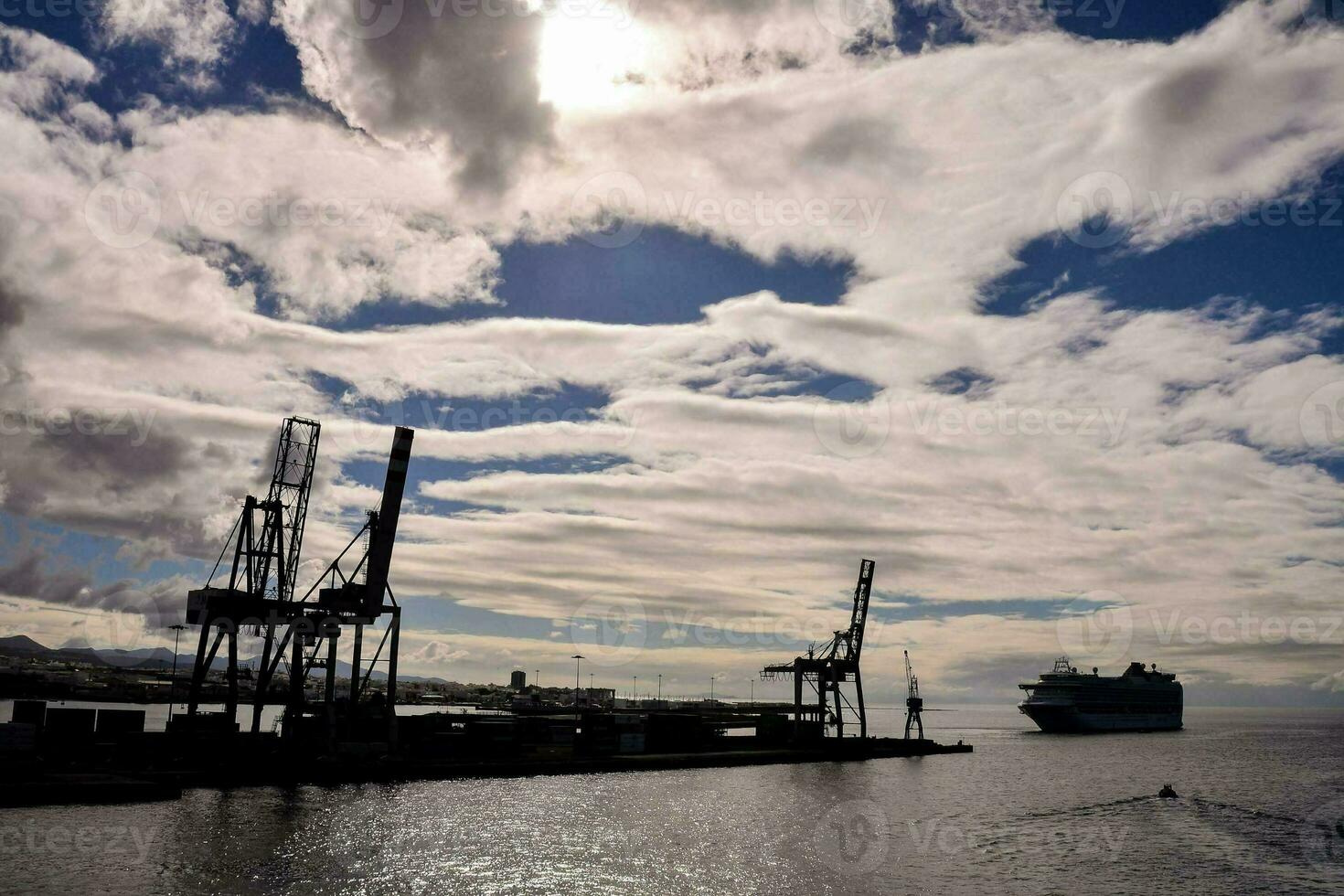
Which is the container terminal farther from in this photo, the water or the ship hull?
the ship hull

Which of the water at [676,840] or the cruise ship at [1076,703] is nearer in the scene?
the water at [676,840]

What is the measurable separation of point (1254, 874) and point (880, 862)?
19526mm

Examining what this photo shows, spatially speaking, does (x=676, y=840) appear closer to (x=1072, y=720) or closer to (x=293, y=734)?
(x=293, y=734)

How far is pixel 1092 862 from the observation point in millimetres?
51281

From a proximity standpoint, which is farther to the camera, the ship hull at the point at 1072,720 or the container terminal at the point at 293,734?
the ship hull at the point at 1072,720

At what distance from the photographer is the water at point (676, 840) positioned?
41312 millimetres

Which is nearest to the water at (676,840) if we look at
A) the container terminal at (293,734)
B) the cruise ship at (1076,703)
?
the container terminal at (293,734)

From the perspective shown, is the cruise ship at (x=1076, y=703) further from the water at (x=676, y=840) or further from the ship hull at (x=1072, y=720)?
the water at (x=676, y=840)

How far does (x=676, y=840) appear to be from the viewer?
2046 inches

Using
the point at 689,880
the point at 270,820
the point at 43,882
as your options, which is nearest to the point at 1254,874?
the point at 689,880

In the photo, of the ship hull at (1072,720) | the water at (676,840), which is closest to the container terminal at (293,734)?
the water at (676,840)

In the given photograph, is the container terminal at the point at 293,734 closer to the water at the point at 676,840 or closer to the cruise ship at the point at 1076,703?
the water at the point at 676,840

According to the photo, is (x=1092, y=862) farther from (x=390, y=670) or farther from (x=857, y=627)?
(x=857, y=627)

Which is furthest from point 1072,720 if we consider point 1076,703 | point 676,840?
point 676,840
